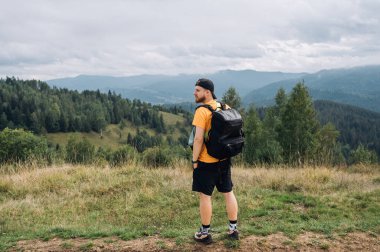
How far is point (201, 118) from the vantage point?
504 centimetres

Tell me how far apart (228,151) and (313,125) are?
3624cm

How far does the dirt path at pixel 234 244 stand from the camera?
540cm

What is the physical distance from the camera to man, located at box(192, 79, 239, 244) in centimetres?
506

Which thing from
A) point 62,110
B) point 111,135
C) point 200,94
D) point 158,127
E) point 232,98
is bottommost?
point 111,135

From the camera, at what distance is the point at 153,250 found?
212 inches

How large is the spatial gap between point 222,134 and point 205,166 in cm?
55

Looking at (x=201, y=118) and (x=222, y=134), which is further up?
(x=201, y=118)

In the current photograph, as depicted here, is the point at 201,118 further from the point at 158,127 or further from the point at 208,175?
the point at 158,127

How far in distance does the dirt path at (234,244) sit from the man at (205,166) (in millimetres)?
400

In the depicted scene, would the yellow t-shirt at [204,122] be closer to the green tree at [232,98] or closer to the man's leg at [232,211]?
the man's leg at [232,211]

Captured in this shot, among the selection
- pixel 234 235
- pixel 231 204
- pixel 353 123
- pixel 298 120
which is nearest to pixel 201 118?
pixel 231 204

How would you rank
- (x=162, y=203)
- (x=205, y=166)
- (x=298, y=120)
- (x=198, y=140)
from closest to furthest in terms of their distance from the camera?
(x=198, y=140) → (x=205, y=166) → (x=162, y=203) → (x=298, y=120)

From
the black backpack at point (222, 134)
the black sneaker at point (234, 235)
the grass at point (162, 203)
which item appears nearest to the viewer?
the black backpack at point (222, 134)

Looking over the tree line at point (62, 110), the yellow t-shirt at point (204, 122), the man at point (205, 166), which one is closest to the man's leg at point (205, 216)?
the man at point (205, 166)
